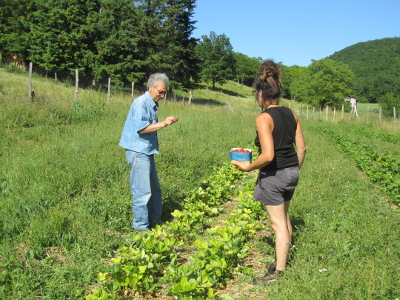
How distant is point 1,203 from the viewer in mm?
4277

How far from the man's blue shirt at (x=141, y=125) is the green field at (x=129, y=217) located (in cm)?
104

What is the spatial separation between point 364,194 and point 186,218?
10.8 feet

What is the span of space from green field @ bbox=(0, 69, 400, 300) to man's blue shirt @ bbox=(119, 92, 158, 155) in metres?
1.04

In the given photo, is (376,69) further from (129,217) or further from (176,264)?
(176,264)

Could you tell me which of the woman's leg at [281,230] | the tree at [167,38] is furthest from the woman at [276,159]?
the tree at [167,38]

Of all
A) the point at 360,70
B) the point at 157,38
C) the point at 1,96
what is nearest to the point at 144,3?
the point at 157,38

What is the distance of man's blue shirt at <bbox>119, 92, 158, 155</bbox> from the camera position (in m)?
4.11

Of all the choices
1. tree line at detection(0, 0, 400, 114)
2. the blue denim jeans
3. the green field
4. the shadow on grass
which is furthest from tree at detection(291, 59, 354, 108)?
the blue denim jeans

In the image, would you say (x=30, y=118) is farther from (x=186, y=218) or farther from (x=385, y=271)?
(x=385, y=271)

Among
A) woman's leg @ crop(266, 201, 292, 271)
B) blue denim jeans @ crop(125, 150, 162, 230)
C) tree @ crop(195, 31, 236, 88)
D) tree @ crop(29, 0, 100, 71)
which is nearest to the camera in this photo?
woman's leg @ crop(266, 201, 292, 271)

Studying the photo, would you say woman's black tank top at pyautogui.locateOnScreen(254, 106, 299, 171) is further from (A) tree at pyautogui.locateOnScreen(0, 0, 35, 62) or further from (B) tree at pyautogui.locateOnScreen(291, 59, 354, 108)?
(B) tree at pyautogui.locateOnScreen(291, 59, 354, 108)

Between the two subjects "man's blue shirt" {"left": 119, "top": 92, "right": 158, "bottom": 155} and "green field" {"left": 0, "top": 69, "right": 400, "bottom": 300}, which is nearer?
"green field" {"left": 0, "top": 69, "right": 400, "bottom": 300}

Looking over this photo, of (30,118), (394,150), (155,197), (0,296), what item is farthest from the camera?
(394,150)

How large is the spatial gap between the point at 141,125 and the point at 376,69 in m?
93.9
